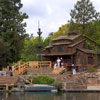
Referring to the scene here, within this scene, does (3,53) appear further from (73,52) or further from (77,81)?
(77,81)

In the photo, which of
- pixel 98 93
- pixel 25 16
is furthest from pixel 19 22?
pixel 98 93

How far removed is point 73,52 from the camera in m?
44.6

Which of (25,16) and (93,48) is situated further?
(25,16)

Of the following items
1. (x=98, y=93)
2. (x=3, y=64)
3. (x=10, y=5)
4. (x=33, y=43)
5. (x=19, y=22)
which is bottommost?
(x=98, y=93)

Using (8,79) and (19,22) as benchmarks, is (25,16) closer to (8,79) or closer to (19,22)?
(19,22)

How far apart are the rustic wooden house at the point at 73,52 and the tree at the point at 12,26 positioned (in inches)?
399

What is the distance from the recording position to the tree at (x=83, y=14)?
52219 mm

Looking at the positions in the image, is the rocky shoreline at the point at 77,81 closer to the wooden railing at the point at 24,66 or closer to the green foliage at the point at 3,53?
the wooden railing at the point at 24,66

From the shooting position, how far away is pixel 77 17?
52812 mm

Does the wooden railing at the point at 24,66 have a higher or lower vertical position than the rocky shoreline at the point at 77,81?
higher

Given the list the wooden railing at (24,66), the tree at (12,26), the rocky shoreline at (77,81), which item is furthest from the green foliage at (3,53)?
the rocky shoreline at (77,81)

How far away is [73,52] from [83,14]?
11.2 metres

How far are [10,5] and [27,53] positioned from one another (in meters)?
12.4

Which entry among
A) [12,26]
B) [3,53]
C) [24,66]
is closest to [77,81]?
[24,66]
